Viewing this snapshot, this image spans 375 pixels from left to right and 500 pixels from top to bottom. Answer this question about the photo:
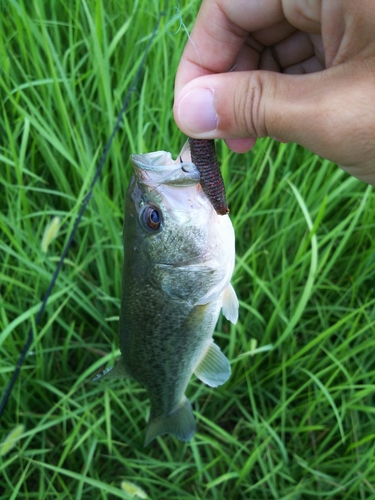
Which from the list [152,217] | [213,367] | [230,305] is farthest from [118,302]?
[152,217]

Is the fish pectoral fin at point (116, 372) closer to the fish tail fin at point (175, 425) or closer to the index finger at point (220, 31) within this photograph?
the fish tail fin at point (175, 425)

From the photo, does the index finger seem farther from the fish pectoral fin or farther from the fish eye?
the fish pectoral fin

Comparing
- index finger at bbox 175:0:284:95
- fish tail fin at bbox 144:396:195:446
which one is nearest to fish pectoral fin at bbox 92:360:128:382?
A: fish tail fin at bbox 144:396:195:446

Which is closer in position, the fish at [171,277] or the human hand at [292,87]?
the human hand at [292,87]

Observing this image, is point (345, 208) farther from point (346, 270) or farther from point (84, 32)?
point (84, 32)

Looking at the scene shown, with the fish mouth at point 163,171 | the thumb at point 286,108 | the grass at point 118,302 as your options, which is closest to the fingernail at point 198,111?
the thumb at point 286,108
